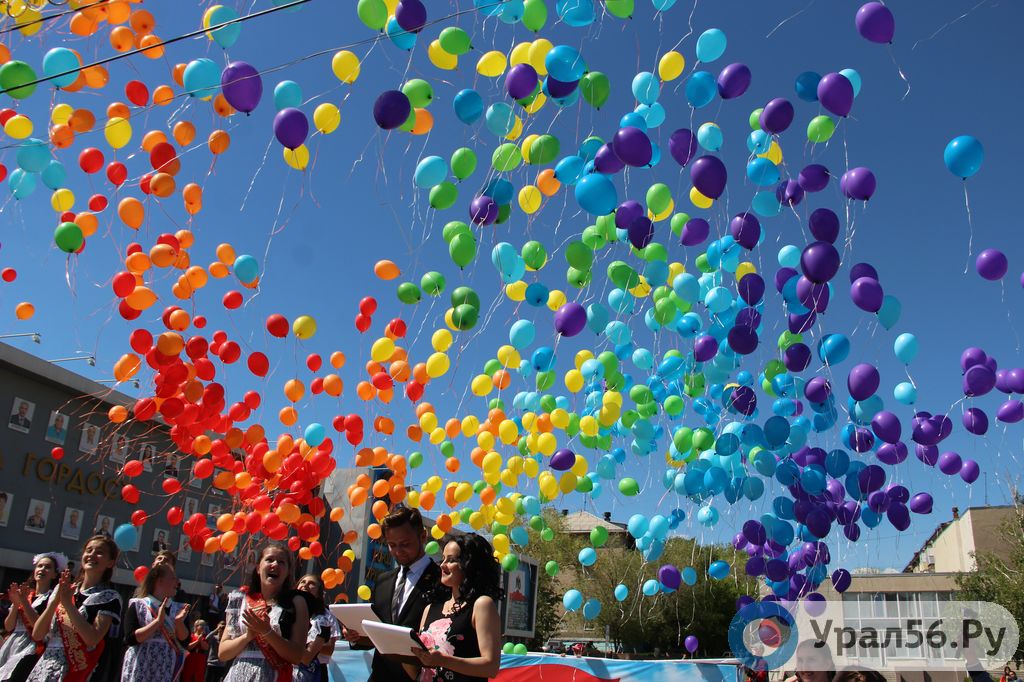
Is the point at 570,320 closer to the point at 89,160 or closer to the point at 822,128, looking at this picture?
the point at 822,128

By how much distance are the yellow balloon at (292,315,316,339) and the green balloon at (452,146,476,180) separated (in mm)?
2848

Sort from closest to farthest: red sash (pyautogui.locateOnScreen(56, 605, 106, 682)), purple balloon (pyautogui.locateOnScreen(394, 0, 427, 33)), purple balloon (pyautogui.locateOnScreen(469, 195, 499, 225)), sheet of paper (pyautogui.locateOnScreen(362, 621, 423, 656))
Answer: sheet of paper (pyautogui.locateOnScreen(362, 621, 423, 656)) → red sash (pyautogui.locateOnScreen(56, 605, 106, 682)) → purple balloon (pyautogui.locateOnScreen(394, 0, 427, 33)) → purple balloon (pyautogui.locateOnScreen(469, 195, 499, 225))

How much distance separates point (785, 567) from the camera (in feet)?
24.9

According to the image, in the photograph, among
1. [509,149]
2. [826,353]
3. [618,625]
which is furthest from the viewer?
[618,625]

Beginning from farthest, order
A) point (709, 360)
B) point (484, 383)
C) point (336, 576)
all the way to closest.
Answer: point (336, 576) < point (484, 383) < point (709, 360)

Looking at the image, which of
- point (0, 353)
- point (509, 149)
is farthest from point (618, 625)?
point (509, 149)

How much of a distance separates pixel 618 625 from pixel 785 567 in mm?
23496

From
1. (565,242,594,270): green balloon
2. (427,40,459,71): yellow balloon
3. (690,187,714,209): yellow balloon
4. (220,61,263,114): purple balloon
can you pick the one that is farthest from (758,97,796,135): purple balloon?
(220,61,263,114): purple balloon

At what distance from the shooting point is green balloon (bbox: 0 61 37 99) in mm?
5773

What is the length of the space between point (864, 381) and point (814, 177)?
68.7 inches

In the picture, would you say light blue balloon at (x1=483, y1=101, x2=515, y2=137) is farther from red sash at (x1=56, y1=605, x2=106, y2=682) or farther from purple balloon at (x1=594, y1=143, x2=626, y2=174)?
red sash at (x1=56, y1=605, x2=106, y2=682)

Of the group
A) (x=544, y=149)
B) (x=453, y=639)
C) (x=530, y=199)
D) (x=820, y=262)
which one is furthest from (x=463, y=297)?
(x=453, y=639)

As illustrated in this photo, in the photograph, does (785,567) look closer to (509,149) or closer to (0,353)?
(509,149)

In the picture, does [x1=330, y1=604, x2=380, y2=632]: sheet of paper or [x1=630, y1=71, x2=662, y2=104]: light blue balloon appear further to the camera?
[x1=630, y1=71, x2=662, y2=104]: light blue balloon
